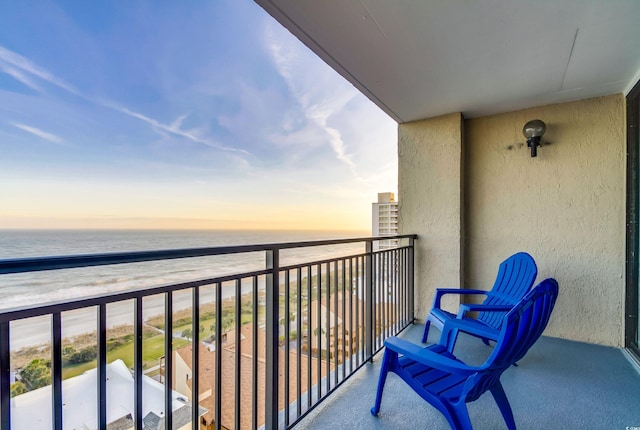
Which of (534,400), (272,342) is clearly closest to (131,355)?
(272,342)

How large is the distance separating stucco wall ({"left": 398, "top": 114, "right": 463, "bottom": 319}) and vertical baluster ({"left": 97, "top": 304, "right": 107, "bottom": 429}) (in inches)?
119

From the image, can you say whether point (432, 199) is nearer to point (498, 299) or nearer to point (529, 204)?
point (529, 204)

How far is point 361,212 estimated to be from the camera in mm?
10625

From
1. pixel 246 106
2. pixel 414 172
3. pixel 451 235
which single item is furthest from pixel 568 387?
pixel 246 106

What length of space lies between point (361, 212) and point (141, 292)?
32.3 feet

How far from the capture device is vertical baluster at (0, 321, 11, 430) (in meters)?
0.73

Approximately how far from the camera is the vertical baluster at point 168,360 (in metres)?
1.10

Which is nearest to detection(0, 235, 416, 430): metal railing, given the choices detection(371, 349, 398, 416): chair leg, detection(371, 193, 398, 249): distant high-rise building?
detection(371, 349, 398, 416): chair leg

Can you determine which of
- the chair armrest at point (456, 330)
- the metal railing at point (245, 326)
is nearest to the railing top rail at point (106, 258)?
the metal railing at point (245, 326)

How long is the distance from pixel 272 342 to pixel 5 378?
995mm

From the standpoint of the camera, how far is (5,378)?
74cm

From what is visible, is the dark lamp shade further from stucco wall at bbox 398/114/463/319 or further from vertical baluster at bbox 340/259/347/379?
vertical baluster at bbox 340/259/347/379

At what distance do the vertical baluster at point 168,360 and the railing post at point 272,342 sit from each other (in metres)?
0.50

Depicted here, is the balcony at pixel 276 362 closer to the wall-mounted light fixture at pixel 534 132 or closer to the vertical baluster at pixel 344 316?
the vertical baluster at pixel 344 316
